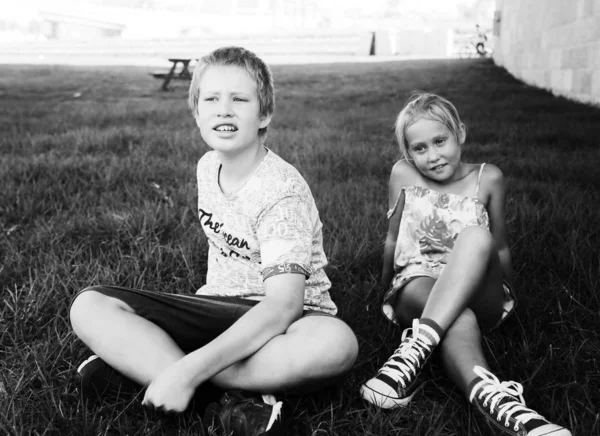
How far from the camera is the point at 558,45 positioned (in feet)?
24.3

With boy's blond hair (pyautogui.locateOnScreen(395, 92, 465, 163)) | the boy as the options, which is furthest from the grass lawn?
boy's blond hair (pyautogui.locateOnScreen(395, 92, 465, 163))

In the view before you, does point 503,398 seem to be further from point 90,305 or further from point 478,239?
point 90,305

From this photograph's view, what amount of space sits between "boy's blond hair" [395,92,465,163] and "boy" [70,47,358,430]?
60cm

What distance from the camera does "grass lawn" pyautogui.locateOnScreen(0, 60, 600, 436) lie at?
1697mm

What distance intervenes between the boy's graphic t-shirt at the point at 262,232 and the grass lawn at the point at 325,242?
→ 1.23 ft

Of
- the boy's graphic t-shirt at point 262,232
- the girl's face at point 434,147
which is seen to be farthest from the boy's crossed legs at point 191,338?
the girl's face at point 434,147

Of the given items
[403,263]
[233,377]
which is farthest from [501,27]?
[233,377]

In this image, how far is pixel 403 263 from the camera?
7.52 feet

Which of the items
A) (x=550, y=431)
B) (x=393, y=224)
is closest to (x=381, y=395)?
(x=550, y=431)

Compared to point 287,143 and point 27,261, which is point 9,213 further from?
point 287,143

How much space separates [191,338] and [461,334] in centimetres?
83

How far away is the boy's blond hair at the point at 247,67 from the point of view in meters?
1.89

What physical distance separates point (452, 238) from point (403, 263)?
20cm

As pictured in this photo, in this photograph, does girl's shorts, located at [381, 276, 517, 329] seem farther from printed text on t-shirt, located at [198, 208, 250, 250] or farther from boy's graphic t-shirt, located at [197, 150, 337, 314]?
printed text on t-shirt, located at [198, 208, 250, 250]
